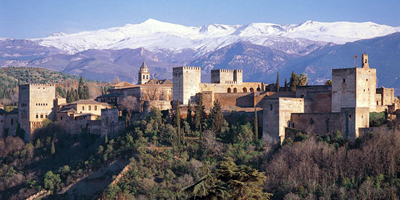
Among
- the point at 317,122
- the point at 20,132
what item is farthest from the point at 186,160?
the point at 20,132

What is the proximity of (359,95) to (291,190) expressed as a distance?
34.0ft

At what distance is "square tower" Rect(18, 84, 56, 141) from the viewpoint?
68.8m

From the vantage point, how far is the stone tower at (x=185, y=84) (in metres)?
62.5

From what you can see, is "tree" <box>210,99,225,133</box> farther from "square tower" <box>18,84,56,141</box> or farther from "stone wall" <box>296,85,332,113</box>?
"square tower" <box>18,84,56,141</box>

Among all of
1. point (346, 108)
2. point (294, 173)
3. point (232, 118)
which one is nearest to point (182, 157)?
point (232, 118)

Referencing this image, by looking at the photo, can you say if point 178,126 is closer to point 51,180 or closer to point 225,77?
point 51,180

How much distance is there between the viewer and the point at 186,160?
5312 cm

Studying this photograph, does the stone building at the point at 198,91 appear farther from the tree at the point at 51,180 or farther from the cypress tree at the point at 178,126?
the tree at the point at 51,180

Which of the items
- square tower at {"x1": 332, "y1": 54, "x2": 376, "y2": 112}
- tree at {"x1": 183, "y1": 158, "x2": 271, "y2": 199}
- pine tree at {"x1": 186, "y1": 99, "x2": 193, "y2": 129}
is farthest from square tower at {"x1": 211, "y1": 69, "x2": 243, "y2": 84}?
tree at {"x1": 183, "y1": 158, "x2": 271, "y2": 199}

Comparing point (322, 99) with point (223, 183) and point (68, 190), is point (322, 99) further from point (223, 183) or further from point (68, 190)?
point (223, 183)

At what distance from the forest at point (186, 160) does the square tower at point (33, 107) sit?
152cm

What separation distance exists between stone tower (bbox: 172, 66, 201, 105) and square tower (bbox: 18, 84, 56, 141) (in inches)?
622

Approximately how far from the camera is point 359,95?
50.4 meters

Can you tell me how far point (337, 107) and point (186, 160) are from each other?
1304 centimetres
